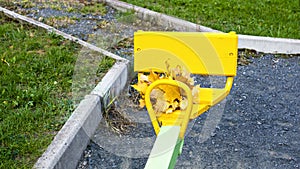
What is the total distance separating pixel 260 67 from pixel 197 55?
7.69 feet

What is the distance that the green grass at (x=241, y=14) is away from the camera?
505 centimetres

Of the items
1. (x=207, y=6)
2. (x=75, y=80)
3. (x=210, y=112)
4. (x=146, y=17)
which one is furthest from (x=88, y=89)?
(x=207, y=6)

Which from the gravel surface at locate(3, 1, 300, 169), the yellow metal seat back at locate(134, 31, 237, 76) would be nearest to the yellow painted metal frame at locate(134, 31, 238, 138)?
the yellow metal seat back at locate(134, 31, 237, 76)

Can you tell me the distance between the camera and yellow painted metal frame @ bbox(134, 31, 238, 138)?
218cm

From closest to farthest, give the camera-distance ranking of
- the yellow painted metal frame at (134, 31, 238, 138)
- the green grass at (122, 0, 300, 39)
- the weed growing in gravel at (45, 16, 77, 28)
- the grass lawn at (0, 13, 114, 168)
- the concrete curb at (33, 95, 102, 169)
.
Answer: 1. the yellow painted metal frame at (134, 31, 238, 138)
2. the concrete curb at (33, 95, 102, 169)
3. the grass lawn at (0, 13, 114, 168)
4. the weed growing in gravel at (45, 16, 77, 28)
5. the green grass at (122, 0, 300, 39)

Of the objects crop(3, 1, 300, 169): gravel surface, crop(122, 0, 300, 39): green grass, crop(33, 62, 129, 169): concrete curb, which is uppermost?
crop(33, 62, 129, 169): concrete curb

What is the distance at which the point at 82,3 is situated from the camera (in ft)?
18.5

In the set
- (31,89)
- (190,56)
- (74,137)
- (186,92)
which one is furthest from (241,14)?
(186,92)

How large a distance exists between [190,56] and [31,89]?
1.60 m

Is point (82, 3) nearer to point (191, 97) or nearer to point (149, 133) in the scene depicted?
point (149, 133)

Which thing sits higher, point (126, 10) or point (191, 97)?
point (191, 97)

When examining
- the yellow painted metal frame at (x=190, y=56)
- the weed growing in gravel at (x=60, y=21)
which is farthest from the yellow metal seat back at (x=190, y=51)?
the weed growing in gravel at (x=60, y=21)

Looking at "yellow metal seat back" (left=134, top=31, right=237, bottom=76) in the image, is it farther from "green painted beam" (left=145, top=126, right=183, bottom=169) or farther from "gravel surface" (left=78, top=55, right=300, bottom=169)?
"gravel surface" (left=78, top=55, right=300, bottom=169)

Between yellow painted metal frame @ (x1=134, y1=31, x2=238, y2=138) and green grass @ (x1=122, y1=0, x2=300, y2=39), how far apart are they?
2833 mm
